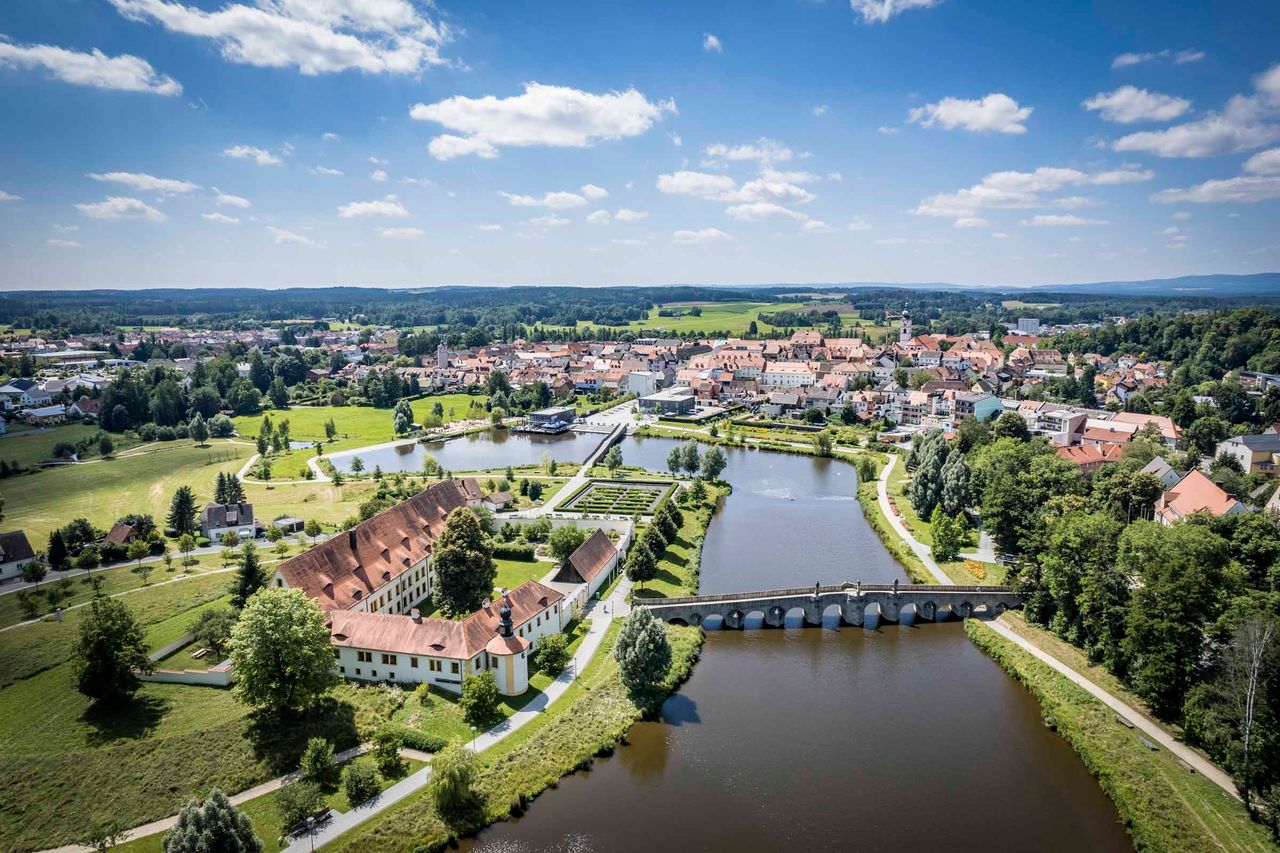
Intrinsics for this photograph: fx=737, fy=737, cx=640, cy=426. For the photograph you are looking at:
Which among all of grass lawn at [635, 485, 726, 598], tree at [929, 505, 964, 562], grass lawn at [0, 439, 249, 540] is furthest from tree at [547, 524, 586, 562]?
grass lawn at [0, 439, 249, 540]

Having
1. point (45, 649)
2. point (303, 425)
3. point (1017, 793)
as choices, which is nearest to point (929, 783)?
point (1017, 793)

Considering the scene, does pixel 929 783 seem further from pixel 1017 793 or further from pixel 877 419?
pixel 877 419

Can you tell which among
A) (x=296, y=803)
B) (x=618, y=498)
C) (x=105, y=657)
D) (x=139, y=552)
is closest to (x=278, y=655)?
(x=296, y=803)

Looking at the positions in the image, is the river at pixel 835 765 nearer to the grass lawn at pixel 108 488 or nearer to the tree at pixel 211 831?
the tree at pixel 211 831

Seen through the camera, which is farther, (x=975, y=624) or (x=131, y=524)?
(x=131, y=524)

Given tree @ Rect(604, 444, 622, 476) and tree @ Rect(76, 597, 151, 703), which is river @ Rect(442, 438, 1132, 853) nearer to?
tree @ Rect(76, 597, 151, 703)

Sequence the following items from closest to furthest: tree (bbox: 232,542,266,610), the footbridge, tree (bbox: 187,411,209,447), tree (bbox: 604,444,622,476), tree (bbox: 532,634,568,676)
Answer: tree (bbox: 532,634,568,676), tree (bbox: 232,542,266,610), the footbridge, tree (bbox: 604,444,622,476), tree (bbox: 187,411,209,447)

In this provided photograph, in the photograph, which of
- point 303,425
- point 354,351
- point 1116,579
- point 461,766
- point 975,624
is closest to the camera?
point 461,766
